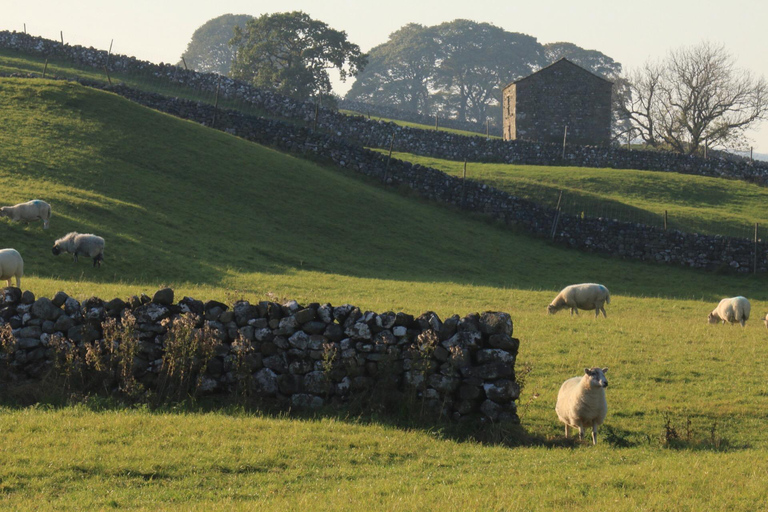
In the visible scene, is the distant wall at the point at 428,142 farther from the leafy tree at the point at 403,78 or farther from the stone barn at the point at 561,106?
the leafy tree at the point at 403,78

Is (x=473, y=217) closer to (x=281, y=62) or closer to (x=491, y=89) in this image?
(x=281, y=62)

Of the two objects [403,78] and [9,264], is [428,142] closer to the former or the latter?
[9,264]

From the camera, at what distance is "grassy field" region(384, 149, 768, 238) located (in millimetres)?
42375


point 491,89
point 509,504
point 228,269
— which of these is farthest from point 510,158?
point 491,89

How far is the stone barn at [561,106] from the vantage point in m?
65.4

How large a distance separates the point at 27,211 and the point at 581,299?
17.5 meters

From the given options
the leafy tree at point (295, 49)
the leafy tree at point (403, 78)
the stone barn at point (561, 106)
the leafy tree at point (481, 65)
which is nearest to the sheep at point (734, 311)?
the stone barn at point (561, 106)

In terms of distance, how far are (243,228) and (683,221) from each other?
25.6m

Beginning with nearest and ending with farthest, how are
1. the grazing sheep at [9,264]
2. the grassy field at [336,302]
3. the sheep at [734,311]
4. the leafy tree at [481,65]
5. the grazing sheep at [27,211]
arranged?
the grassy field at [336,302] < the grazing sheep at [9,264] < the sheep at [734,311] < the grazing sheep at [27,211] < the leafy tree at [481,65]

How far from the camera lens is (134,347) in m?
11.0

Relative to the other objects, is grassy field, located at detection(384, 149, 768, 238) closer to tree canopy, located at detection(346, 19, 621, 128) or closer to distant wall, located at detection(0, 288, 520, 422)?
distant wall, located at detection(0, 288, 520, 422)

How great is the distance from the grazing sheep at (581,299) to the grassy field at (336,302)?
1.01 meters

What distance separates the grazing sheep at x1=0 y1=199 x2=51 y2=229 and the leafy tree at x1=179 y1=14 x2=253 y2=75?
4524 inches

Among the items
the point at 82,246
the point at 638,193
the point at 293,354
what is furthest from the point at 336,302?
the point at 638,193
